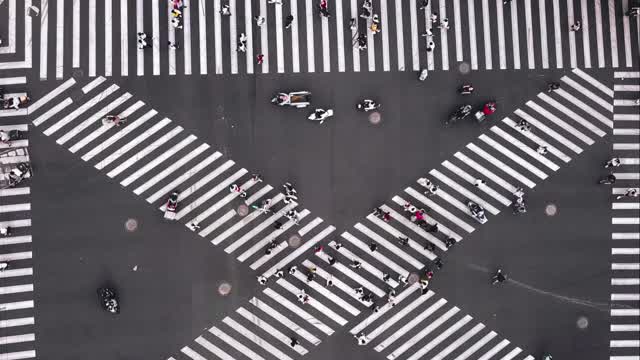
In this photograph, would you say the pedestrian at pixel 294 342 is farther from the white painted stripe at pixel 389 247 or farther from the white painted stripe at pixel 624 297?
the white painted stripe at pixel 624 297

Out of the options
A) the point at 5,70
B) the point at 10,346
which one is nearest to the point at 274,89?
the point at 5,70

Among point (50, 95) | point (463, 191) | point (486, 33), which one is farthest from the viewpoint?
point (486, 33)

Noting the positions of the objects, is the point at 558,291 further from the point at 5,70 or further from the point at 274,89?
the point at 5,70

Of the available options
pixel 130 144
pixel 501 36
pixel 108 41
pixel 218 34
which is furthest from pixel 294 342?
pixel 501 36

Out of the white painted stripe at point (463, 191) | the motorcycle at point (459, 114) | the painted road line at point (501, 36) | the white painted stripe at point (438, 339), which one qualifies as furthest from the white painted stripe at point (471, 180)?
the white painted stripe at point (438, 339)

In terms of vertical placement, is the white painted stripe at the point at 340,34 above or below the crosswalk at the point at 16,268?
above

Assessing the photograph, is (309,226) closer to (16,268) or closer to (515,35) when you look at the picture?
(16,268)
